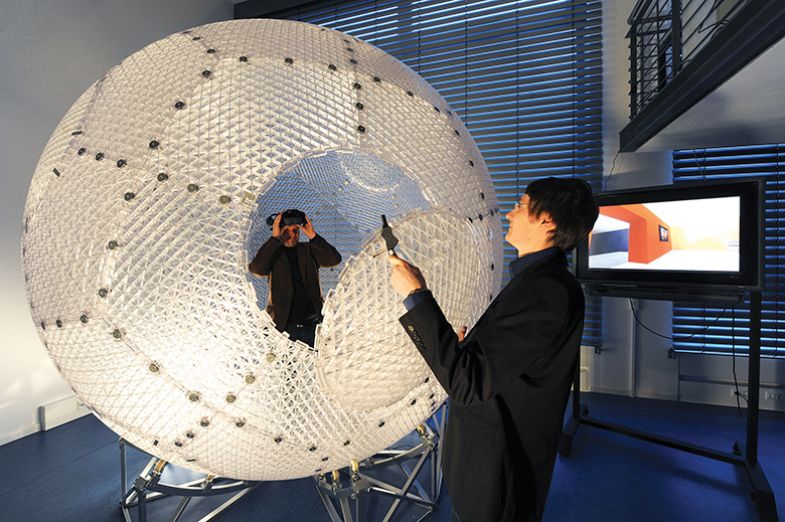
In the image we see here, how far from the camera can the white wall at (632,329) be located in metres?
2.83

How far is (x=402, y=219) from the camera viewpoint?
762 millimetres

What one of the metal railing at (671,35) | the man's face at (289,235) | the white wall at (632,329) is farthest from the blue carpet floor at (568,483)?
the metal railing at (671,35)

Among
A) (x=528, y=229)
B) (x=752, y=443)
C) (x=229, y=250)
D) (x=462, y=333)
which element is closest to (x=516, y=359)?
(x=462, y=333)

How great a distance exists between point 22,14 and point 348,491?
117 inches

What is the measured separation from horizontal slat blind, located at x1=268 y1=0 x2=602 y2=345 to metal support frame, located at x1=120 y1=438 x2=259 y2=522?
2.28m

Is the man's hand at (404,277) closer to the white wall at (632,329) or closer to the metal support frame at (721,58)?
the metal support frame at (721,58)

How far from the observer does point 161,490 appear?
1.42m

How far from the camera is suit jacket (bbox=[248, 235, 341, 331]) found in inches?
34.7

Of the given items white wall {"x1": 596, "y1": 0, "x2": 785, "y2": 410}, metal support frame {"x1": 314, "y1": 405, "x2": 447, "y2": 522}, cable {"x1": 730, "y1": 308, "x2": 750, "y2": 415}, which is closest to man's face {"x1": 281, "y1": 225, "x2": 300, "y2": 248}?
metal support frame {"x1": 314, "y1": 405, "x2": 447, "y2": 522}

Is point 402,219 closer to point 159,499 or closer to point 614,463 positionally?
point 159,499

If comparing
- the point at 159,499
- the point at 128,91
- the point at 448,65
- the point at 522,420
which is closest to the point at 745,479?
the point at 522,420

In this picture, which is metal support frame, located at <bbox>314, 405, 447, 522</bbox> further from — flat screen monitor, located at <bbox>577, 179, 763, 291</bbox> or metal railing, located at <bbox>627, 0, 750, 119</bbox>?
metal railing, located at <bbox>627, 0, 750, 119</bbox>

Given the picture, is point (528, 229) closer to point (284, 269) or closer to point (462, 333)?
point (462, 333)

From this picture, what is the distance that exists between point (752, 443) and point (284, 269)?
7.21 ft
